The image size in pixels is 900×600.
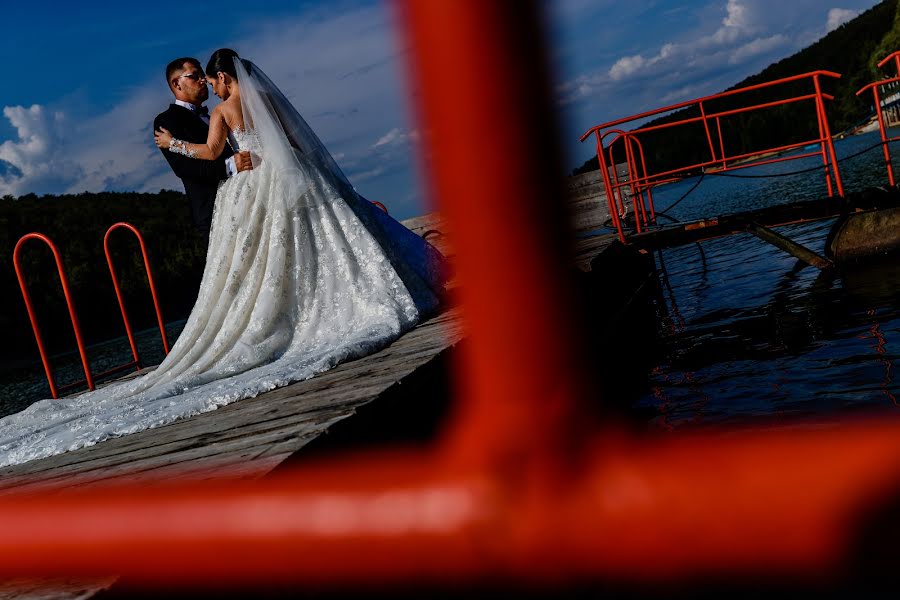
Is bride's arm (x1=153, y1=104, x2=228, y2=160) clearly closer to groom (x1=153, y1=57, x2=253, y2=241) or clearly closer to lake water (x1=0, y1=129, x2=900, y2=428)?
groom (x1=153, y1=57, x2=253, y2=241)

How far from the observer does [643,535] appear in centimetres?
39

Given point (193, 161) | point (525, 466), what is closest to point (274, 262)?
point (193, 161)

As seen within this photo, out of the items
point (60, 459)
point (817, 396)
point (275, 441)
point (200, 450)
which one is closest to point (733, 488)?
point (275, 441)

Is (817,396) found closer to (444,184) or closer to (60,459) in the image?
(60,459)

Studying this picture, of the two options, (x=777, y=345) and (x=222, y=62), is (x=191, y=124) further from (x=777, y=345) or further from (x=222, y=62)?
(x=777, y=345)

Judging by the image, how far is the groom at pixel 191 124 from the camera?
4762 millimetres

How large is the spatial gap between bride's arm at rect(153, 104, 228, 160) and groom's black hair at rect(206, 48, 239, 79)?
9.1 inches

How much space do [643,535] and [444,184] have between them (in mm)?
205

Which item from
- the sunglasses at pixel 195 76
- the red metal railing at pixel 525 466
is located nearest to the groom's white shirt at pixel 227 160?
the sunglasses at pixel 195 76

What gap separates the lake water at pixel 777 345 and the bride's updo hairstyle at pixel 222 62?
3200 mm

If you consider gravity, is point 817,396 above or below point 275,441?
below

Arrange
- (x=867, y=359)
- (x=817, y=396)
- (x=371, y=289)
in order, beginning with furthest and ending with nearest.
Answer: (x=371, y=289)
(x=867, y=359)
(x=817, y=396)

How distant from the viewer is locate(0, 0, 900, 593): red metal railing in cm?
35

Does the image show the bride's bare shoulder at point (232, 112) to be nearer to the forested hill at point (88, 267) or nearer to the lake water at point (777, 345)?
the lake water at point (777, 345)
